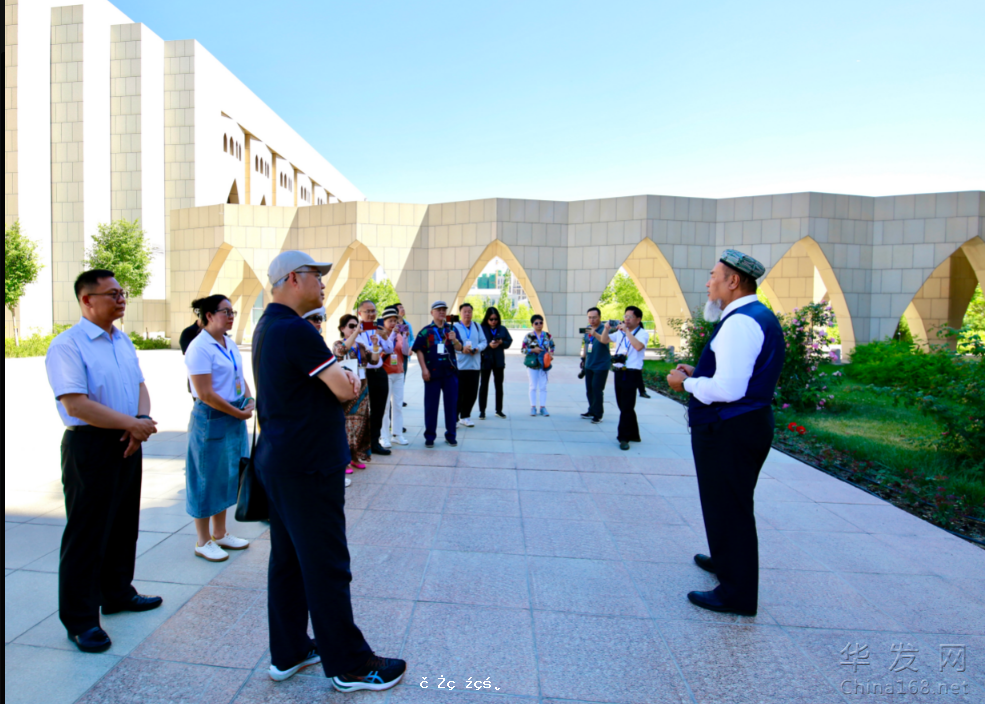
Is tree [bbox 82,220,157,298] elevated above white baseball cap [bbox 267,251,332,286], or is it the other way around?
tree [bbox 82,220,157,298]

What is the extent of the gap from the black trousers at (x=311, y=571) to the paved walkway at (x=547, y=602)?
21 centimetres

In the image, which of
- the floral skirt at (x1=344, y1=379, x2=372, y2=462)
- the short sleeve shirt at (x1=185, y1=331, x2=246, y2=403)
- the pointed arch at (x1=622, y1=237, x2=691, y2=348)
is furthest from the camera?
the pointed arch at (x1=622, y1=237, x2=691, y2=348)

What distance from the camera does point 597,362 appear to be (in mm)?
9016

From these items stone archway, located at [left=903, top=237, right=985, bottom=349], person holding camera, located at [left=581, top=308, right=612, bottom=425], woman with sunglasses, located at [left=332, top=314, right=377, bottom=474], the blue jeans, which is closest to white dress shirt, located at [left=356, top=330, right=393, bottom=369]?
woman with sunglasses, located at [left=332, top=314, right=377, bottom=474]

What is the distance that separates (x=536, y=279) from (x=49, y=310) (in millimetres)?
21553

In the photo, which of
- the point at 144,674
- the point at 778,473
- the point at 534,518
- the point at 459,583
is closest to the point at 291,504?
the point at 144,674

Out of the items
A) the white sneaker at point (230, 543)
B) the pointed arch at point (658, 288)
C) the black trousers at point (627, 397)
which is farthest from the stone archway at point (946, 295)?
the white sneaker at point (230, 543)

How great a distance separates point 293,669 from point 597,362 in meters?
6.90

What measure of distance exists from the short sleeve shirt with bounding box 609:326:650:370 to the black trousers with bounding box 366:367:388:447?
3.06 meters

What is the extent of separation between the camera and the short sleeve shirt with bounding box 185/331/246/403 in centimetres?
371

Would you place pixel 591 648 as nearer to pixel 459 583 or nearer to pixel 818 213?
pixel 459 583

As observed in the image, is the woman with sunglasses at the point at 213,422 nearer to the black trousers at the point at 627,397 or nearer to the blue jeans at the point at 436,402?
the blue jeans at the point at 436,402

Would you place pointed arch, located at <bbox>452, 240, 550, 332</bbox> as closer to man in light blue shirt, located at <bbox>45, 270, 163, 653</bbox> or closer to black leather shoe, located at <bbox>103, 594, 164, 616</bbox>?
man in light blue shirt, located at <bbox>45, 270, 163, 653</bbox>

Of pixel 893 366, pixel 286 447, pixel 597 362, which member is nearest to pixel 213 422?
pixel 286 447
